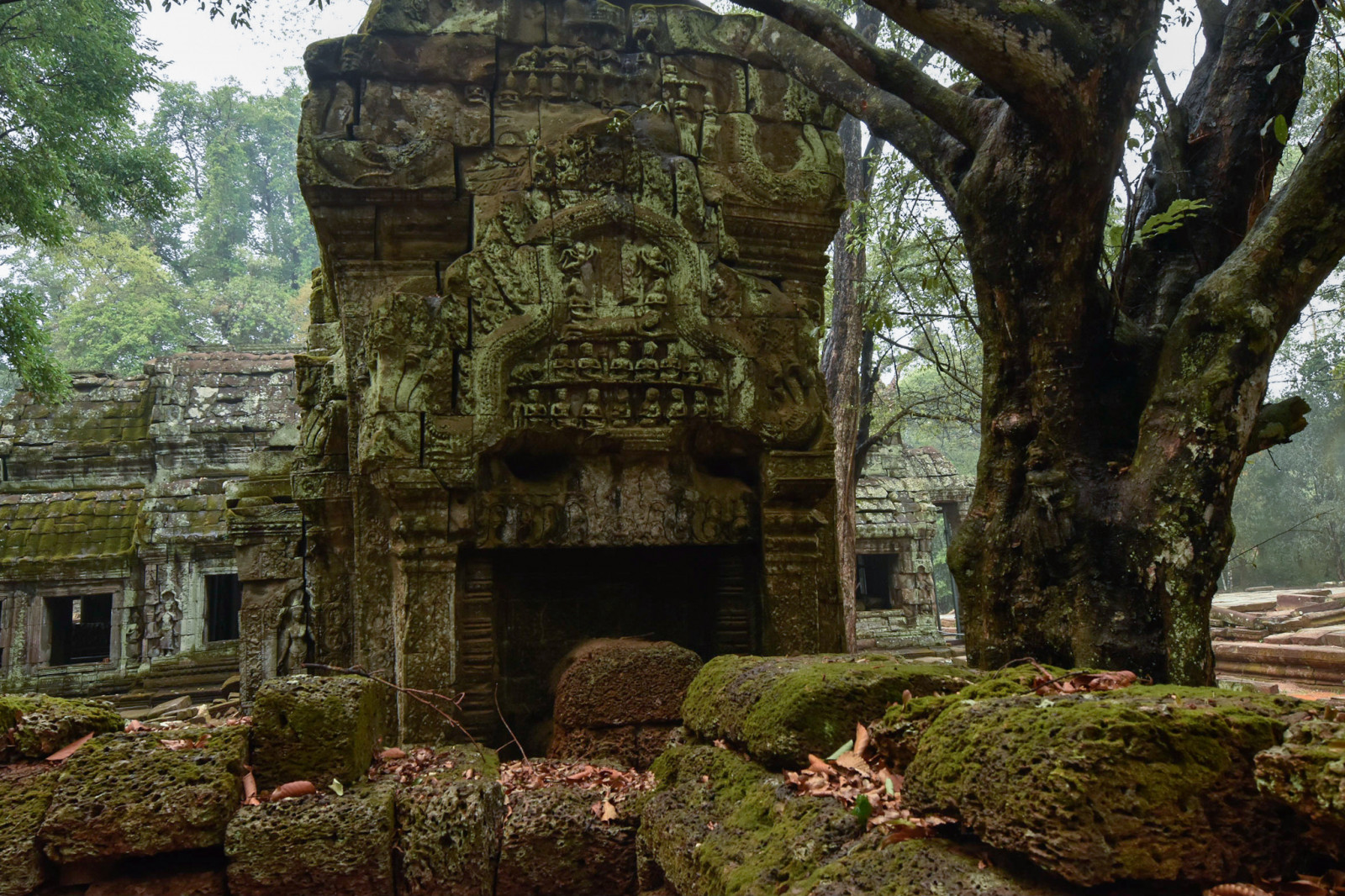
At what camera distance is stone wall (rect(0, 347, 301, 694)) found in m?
13.1

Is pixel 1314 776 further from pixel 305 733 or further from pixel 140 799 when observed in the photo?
pixel 140 799

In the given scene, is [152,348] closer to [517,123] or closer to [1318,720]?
[517,123]

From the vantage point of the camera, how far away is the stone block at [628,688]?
4.14 m

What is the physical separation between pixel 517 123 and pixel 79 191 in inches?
346

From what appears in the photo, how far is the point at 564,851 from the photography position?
10.5 feet

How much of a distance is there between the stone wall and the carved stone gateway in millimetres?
8268

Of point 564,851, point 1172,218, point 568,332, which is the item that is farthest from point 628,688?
point 1172,218

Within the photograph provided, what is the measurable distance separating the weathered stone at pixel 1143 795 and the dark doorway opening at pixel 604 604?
3982mm

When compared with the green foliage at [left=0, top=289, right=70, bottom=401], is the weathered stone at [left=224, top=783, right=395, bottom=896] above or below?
below

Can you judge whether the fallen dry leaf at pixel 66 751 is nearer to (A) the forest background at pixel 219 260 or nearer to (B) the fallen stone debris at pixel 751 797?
(B) the fallen stone debris at pixel 751 797

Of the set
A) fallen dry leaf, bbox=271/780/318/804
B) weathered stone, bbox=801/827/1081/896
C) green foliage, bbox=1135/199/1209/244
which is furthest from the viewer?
green foliage, bbox=1135/199/1209/244

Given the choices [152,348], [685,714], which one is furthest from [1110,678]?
[152,348]

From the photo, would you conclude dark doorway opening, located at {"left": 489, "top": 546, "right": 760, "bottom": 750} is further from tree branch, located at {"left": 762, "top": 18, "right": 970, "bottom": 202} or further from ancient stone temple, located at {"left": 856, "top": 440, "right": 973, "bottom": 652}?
ancient stone temple, located at {"left": 856, "top": 440, "right": 973, "bottom": 652}

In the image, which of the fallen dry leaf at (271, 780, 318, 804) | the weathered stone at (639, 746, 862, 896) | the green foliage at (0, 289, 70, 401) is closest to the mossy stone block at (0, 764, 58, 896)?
the fallen dry leaf at (271, 780, 318, 804)
